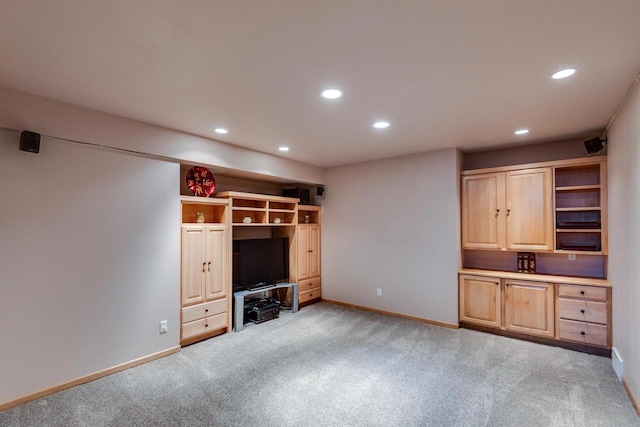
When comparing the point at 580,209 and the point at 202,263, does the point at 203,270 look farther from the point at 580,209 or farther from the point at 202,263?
the point at 580,209

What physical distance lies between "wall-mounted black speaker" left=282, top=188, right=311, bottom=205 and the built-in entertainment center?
15cm

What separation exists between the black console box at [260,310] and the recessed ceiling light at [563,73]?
4.16m

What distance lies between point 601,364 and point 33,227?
5.48 m

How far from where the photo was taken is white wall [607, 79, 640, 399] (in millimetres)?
2275

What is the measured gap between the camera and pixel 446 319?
4.25 m

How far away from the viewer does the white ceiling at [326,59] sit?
151cm

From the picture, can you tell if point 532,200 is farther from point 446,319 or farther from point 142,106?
point 142,106

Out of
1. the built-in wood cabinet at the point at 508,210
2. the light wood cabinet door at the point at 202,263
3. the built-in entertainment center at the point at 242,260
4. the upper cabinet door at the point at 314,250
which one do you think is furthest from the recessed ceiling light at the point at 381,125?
the upper cabinet door at the point at 314,250

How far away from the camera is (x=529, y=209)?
3.85m

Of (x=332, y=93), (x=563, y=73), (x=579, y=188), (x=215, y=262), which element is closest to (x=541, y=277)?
(x=579, y=188)

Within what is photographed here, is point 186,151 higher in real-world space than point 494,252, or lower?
higher

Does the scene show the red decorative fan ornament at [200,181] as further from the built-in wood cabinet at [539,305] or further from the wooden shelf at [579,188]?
the wooden shelf at [579,188]

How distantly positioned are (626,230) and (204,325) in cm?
441

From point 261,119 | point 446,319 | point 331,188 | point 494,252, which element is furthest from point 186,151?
point 494,252
